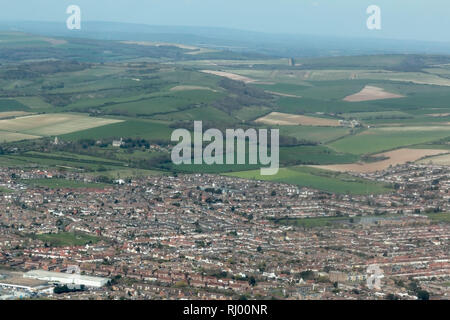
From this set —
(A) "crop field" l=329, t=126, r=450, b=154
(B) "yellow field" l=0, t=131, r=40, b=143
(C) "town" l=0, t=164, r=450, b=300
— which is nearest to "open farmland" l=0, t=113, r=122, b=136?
(B) "yellow field" l=0, t=131, r=40, b=143

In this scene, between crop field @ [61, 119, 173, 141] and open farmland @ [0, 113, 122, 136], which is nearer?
crop field @ [61, 119, 173, 141]

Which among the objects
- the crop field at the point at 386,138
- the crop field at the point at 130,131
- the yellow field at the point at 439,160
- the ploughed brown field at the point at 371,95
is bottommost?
the yellow field at the point at 439,160

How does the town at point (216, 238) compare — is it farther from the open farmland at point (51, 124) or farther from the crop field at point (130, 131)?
the open farmland at point (51, 124)

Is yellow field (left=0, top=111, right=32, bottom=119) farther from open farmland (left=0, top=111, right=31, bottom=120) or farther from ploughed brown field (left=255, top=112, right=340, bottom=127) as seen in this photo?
ploughed brown field (left=255, top=112, right=340, bottom=127)

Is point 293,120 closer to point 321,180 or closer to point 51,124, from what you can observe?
point 51,124

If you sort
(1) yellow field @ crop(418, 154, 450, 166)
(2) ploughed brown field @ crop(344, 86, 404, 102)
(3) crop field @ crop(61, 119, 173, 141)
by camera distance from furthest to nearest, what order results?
(2) ploughed brown field @ crop(344, 86, 404, 102) → (3) crop field @ crop(61, 119, 173, 141) → (1) yellow field @ crop(418, 154, 450, 166)

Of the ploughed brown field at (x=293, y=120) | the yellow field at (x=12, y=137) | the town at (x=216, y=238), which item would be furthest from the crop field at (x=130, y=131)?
the town at (x=216, y=238)

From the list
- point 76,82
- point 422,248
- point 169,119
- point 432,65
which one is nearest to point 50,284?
point 422,248
